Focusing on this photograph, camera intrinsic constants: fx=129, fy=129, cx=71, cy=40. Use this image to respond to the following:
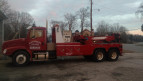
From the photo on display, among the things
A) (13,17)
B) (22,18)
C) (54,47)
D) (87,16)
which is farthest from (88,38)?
(22,18)

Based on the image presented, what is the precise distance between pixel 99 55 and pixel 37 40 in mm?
5400

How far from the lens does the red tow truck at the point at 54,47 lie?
909 centimetres

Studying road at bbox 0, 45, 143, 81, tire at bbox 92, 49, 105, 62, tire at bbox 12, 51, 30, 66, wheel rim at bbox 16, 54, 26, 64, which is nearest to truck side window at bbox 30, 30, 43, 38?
tire at bbox 12, 51, 30, 66

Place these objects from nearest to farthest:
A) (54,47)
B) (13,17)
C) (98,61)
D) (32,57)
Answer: (32,57)
(54,47)
(98,61)
(13,17)

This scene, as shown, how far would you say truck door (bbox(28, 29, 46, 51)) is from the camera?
941 centimetres

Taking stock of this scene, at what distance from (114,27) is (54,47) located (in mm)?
98896

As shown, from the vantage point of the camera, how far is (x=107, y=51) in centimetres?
1141

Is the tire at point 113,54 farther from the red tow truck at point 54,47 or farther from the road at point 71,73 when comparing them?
the road at point 71,73

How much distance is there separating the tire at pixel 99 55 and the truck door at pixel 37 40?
427 centimetres

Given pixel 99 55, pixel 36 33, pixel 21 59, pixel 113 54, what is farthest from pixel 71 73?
pixel 113 54

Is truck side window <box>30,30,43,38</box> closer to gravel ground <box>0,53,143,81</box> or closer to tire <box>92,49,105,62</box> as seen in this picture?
gravel ground <box>0,53,143,81</box>

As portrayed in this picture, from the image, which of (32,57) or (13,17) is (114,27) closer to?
(13,17)

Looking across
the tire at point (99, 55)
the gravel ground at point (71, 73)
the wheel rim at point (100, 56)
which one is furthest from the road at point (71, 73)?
the wheel rim at point (100, 56)

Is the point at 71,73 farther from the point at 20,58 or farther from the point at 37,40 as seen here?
the point at 20,58
